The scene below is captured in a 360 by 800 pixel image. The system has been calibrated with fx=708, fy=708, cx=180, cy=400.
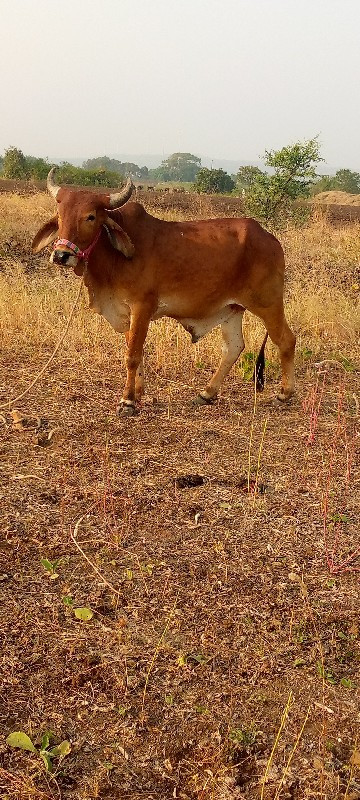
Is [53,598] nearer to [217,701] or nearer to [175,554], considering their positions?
[175,554]

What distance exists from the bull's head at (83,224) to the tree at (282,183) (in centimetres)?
823

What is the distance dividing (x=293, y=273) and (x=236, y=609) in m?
7.31

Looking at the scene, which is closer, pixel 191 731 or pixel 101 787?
pixel 101 787

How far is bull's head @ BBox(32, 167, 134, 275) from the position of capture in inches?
157

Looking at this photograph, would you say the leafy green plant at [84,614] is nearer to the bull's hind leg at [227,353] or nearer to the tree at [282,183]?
the bull's hind leg at [227,353]

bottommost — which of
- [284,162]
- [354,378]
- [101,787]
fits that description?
[101,787]

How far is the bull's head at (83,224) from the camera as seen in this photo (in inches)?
157

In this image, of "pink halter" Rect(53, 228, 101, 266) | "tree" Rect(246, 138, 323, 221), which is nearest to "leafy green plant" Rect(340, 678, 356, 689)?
"pink halter" Rect(53, 228, 101, 266)

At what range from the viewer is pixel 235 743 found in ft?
7.15

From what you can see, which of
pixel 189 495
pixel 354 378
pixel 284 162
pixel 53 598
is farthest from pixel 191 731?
pixel 284 162

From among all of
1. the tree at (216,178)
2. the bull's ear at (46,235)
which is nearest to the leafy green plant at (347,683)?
the bull's ear at (46,235)

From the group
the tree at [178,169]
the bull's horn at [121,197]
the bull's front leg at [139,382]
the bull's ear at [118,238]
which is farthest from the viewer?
the tree at [178,169]

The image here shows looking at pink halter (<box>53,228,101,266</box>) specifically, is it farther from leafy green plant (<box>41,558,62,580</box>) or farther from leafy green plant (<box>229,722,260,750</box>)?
leafy green plant (<box>229,722,260,750</box>)

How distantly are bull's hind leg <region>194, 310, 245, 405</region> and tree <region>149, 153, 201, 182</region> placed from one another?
348ft
